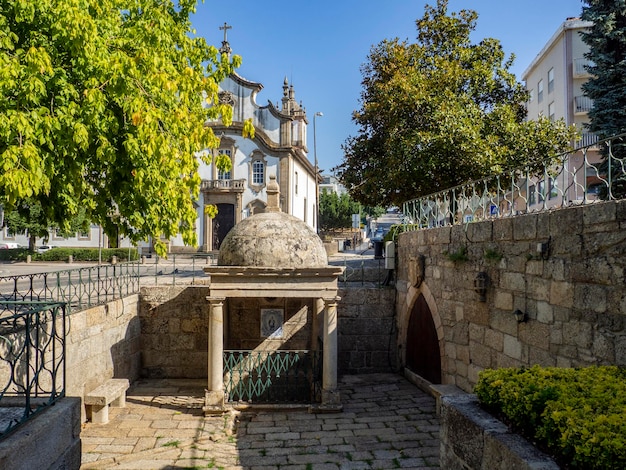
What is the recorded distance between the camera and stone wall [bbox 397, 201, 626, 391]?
469cm

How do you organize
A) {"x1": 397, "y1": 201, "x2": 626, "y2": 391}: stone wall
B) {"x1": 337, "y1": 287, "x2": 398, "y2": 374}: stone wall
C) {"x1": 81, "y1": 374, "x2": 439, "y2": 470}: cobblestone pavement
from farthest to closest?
1. {"x1": 337, "y1": 287, "x2": 398, "y2": 374}: stone wall
2. {"x1": 81, "y1": 374, "x2": 439, "y2": 470}: cobblestone pavement
3. {"x1": 397, "y1": 201, "x2": 626, "y2": 391}: stone wall

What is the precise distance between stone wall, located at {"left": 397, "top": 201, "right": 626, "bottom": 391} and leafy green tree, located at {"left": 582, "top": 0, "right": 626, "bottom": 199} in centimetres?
769

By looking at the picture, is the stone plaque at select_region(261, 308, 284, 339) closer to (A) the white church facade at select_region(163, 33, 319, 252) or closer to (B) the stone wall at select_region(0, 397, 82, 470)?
(B) the stone wall at select_region(0, 397, 82, 470)

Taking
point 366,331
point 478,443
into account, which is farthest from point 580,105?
point 478,443

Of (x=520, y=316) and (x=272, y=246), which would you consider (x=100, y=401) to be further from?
(x=520, y=316)

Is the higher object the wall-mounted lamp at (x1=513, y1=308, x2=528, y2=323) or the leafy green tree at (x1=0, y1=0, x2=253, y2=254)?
the leafy green tree at (x1=0, y1=0, x2=253, y2=254)

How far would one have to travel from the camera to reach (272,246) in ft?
30.0

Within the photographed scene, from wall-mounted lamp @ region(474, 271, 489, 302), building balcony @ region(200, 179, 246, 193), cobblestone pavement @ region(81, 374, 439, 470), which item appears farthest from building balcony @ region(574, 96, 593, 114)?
wall-mounted lamp @ region(474, 271, 489, 302)

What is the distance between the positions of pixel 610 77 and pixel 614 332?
39.4ft

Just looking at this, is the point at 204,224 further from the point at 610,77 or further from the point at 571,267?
the point at 571,267

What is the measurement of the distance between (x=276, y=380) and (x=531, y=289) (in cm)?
624

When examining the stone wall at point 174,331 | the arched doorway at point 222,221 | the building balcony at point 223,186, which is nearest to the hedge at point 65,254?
the arched doorway at point 222,221

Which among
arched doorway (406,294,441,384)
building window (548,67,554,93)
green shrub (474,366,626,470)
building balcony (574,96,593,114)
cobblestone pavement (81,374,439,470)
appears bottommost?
cobblestone pavement (81,374,439,470)

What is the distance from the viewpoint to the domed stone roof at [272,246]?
9086 mm
